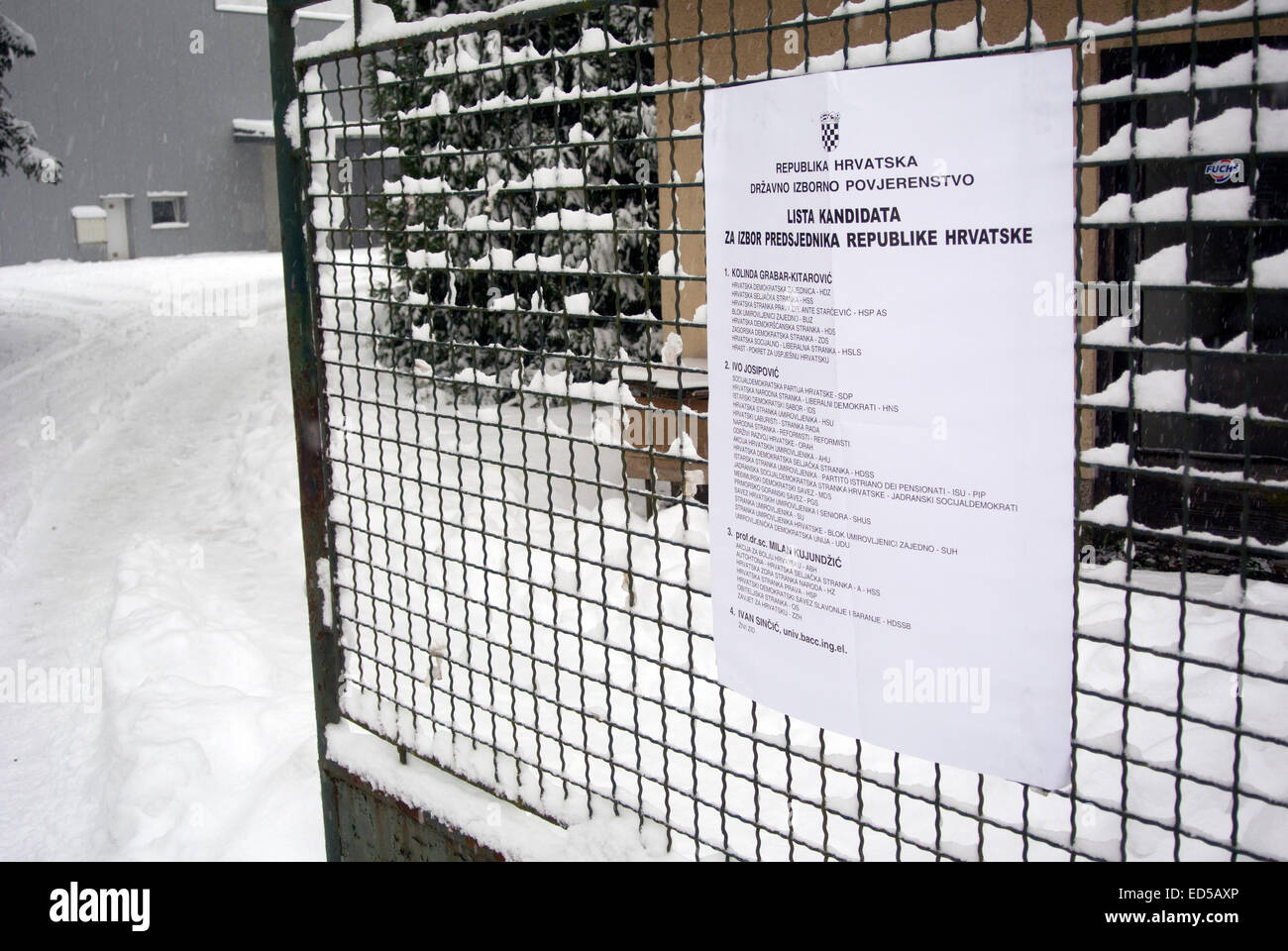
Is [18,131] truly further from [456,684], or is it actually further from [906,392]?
[906,392]

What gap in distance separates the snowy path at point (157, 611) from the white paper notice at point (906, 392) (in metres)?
2.54

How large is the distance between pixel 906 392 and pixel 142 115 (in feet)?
98.3

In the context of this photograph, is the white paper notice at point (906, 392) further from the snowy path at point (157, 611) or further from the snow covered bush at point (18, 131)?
the snow covered bush at point (18, 131)

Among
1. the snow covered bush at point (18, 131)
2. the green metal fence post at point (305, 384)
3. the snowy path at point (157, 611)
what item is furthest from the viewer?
the snow covered bush at point (18, 131)

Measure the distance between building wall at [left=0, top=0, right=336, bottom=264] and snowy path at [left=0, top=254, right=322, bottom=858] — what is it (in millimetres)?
15798

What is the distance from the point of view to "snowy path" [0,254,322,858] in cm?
421

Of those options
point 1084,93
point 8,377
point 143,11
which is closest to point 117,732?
point 1084,93

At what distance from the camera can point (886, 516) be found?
1.95 m

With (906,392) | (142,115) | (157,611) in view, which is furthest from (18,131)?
(906,392)

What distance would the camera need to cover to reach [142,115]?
27734mm

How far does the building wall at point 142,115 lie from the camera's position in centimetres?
2616

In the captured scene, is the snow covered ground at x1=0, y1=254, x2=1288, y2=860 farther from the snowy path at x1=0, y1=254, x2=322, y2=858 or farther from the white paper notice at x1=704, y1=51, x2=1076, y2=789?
the white paper notice at x1=704, y1=51, x2=1076, y2=789

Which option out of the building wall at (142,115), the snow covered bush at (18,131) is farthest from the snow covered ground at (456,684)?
the building wall at (142,115)

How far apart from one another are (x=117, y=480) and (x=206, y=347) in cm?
639
